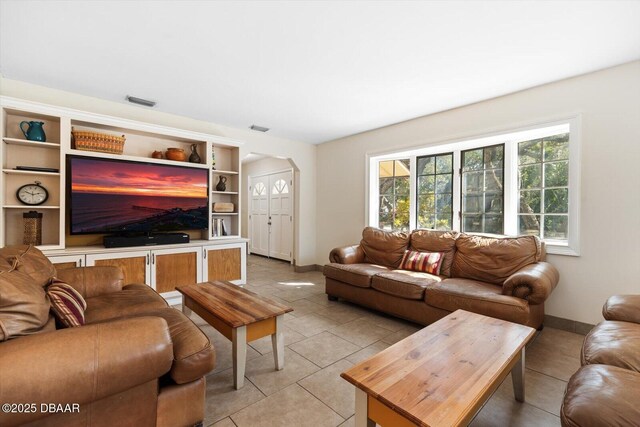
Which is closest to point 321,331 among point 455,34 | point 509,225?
point 509,225

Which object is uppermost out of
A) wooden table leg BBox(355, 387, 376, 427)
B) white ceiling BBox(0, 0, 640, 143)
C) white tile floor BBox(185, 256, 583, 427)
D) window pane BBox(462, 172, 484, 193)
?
white ceiling BBox(0, 0, 640, 143)

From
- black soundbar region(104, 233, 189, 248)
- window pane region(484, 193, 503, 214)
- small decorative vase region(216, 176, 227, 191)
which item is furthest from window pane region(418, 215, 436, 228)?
black soundbar region(104, 233, 189, 248)

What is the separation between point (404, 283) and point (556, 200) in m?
1.86

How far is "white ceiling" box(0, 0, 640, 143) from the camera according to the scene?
1.84m

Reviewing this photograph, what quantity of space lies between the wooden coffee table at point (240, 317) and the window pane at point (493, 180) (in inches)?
114

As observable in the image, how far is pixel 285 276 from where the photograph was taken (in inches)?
195

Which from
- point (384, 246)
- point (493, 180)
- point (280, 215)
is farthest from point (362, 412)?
point (280, 215)

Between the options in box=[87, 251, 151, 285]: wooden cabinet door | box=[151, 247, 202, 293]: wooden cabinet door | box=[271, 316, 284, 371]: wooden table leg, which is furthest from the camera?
box=[151, 247, 202, 293]: wooden cabinet door

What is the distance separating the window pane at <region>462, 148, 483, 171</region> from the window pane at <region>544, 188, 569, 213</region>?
2.58 ft

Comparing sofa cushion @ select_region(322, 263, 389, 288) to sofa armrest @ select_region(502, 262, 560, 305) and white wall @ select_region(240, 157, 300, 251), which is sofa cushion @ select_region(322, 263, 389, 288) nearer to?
sofa armrest @ select_region(502, 262, 560, 305)

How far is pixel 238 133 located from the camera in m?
4.46

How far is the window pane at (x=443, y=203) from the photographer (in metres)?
3.79

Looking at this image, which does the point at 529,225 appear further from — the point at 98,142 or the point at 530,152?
the point at 98,142

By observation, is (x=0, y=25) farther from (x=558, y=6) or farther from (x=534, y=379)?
(x=534, y=379)
